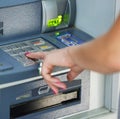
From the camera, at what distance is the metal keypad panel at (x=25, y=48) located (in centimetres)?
133

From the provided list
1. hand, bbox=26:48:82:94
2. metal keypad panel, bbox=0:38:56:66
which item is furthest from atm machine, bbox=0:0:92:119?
hand, bbox=26:48:82:94

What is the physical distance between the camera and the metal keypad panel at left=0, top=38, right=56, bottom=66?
1.33m

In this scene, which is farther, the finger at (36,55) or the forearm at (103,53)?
the finger at (36,55)

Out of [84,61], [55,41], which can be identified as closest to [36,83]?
[55,41]

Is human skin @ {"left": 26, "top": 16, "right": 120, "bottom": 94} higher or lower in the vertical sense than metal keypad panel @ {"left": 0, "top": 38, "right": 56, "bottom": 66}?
higher

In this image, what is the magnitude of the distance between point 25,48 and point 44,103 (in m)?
0.19

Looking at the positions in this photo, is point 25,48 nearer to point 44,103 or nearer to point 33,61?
point 33,61

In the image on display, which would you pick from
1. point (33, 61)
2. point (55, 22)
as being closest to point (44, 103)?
point (33, 61)

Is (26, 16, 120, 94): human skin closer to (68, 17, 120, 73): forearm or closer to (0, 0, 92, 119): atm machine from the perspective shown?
(68, 17, 120, 73): forearm

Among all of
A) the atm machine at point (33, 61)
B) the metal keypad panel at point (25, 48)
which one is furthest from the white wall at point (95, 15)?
the metal keypad panel at point (25, 48)

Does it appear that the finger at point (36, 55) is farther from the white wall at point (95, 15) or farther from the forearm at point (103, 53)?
the forearm at point (103, 53)

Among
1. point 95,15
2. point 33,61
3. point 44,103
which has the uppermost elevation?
point 95,15

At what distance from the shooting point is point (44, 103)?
140 cm

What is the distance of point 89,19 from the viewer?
1464mm
